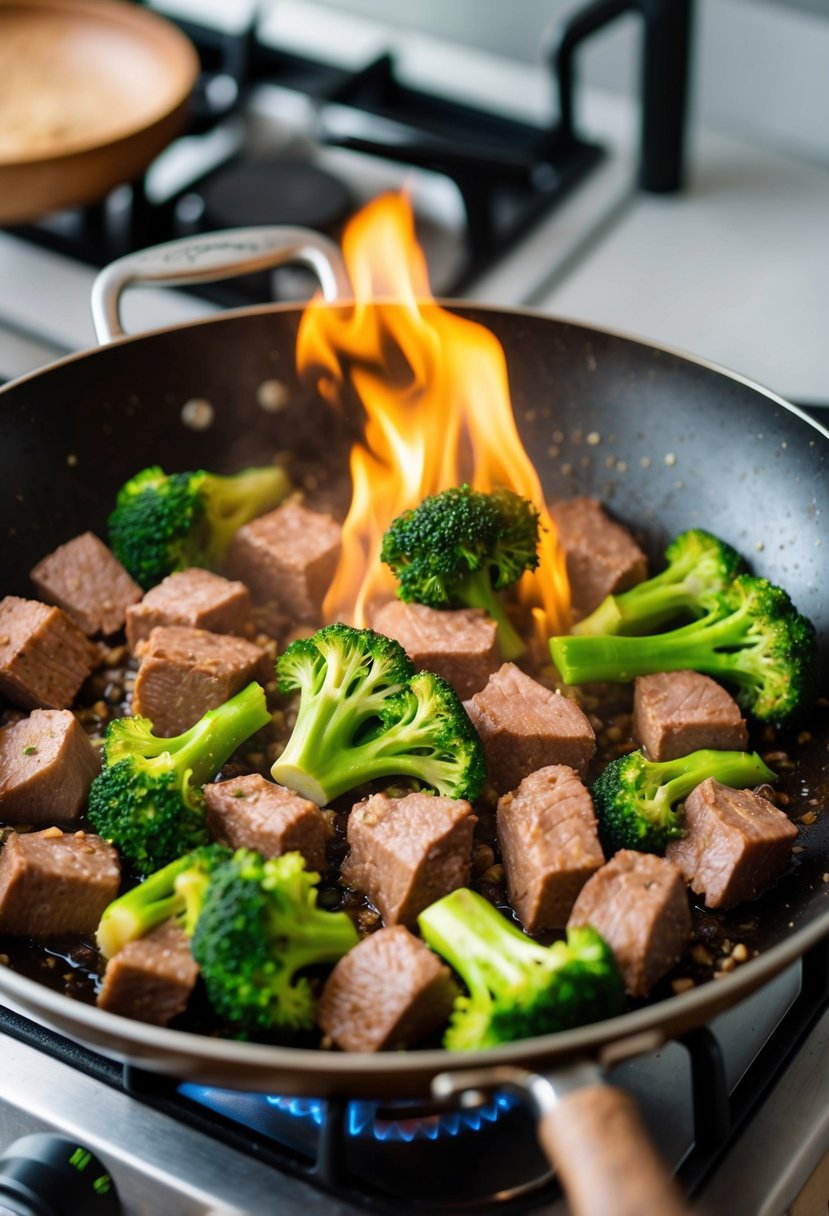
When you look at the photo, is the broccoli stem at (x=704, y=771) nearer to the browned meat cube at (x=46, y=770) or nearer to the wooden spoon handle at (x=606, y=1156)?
the wooden spoon handle at (x=606, y=1156)

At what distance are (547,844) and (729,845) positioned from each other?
0.21 m

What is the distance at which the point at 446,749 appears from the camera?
1.51 meters

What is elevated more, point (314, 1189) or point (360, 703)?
point (360, 703)

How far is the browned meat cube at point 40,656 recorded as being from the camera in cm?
168

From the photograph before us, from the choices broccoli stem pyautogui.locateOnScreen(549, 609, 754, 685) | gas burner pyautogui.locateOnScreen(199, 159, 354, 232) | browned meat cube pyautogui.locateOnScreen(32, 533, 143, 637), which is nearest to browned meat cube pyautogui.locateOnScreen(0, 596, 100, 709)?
browned meat cube pyautogui.locateOnScreen(32, 533, 143, 637)

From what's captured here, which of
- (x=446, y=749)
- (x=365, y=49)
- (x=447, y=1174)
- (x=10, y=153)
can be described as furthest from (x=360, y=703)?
(x=365, y=49)

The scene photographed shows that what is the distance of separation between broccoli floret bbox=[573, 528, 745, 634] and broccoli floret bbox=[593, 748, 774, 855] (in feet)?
0.80

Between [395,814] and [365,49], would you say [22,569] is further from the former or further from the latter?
[365,49]

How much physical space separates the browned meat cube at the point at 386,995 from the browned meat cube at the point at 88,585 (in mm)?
722

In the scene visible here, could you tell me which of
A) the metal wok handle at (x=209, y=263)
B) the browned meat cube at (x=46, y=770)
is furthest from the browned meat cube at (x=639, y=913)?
the metal wok handle at (x=209, y=263)

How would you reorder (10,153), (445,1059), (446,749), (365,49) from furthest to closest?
(365,49), (10,153), (446,749), (445,1059)

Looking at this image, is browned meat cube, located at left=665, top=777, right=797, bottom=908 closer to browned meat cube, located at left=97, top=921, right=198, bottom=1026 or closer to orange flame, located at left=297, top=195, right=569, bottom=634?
orange flame, located at left=297, top=195, right=569, bottom=634

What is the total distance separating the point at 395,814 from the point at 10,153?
5.04 feet

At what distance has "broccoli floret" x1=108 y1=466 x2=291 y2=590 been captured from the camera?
1.83 m
